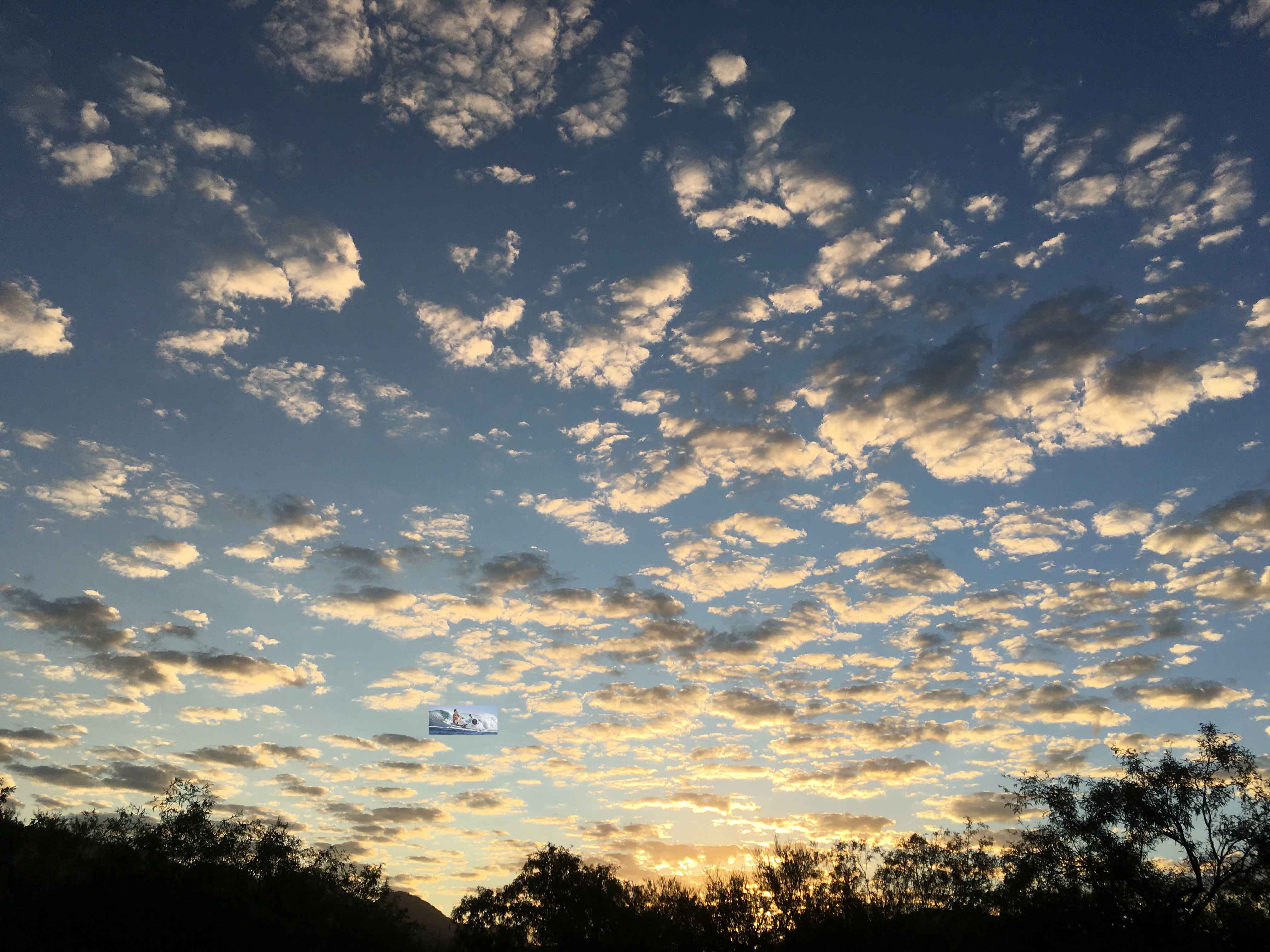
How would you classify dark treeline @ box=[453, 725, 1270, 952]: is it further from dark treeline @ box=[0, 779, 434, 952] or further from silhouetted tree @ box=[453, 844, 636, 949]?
dark treeline @ box=[0, 779, 434, 952]

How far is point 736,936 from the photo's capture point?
139 ft

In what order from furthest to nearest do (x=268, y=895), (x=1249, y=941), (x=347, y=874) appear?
(x=347, y=874) < (x=268, y=895) < (x=1249, y=941)

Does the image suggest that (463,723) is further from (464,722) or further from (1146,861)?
(1146,861)

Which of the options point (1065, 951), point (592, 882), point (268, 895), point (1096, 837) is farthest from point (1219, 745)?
point (268, 895)

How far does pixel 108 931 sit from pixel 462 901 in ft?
88.1

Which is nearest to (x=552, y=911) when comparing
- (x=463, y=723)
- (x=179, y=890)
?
(x=463, y=723)

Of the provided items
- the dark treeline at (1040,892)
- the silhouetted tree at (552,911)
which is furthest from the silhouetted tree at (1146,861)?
the silhouetted tree at (552,911)

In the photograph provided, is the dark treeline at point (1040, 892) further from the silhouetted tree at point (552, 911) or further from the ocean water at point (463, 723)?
the ocean water at point (463, 723)

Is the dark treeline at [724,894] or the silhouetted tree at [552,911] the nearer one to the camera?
the dark treeline at [724,894]

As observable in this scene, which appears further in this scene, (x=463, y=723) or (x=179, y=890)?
(x=463, y=723)

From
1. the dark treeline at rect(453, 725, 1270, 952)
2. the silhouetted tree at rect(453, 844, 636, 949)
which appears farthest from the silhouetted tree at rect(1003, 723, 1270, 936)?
the silhouetted tree at rect(453, 844, 636, 949)

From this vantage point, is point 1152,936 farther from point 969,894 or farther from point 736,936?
point 736,936

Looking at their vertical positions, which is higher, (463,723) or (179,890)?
(463,723)

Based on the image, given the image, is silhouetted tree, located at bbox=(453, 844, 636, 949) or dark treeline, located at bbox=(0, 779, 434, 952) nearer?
dark treeline, located at bbox=(0, 779, 434, 952)
